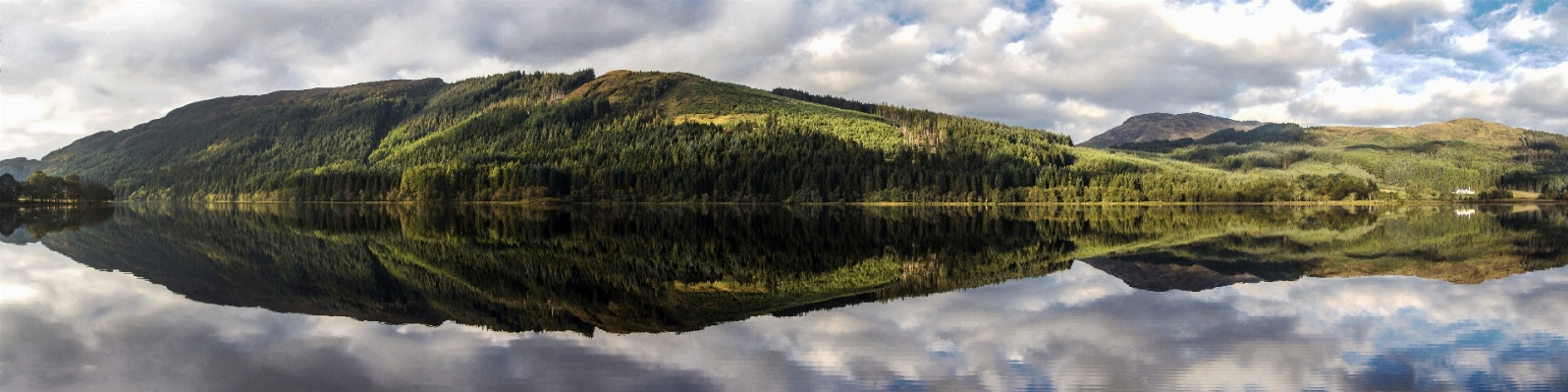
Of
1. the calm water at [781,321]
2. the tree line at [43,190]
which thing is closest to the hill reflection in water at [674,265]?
the calm water at [781,321]

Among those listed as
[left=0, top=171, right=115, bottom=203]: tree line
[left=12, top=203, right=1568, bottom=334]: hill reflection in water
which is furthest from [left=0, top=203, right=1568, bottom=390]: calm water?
[left=0, top=171, right=115, bottom=203]: tree line

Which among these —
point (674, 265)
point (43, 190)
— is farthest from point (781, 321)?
point (43, 190)

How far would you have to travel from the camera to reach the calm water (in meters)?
12.8

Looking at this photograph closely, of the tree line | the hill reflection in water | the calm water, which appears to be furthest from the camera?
the tree line

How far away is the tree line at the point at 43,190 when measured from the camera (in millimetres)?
145375

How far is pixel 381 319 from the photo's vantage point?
17.6m

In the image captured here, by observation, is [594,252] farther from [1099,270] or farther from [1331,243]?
[1331,243]

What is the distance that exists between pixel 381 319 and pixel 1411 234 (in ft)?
183

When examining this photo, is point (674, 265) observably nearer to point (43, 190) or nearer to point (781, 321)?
point (781, 321)

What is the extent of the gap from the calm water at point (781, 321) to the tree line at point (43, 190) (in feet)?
499

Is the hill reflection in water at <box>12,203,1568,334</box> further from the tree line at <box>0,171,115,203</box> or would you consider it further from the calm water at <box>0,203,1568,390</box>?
the tree line at <box>0,171,115,203</box>

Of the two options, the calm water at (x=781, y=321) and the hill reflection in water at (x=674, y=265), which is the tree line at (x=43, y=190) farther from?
the calm water at (x=781, y=321)

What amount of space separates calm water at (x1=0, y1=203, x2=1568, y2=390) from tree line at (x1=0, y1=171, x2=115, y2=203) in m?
152

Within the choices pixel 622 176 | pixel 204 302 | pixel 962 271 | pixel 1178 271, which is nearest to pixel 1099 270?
pixel 1178 271
